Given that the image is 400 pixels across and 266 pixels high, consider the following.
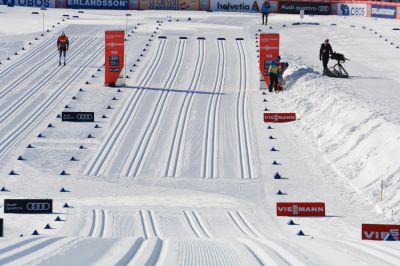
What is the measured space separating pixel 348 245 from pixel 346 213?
4.41 metres

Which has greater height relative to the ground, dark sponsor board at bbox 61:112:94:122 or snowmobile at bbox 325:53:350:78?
snowmobile at bbox 325:53:350:78

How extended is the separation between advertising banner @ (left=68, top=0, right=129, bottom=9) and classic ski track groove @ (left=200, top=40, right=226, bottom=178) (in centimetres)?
1902

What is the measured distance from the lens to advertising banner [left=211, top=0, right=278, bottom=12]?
54.9 m

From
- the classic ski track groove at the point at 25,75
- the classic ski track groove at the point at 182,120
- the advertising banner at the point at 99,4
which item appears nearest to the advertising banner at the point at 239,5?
the advertising banner at the point at 99,4

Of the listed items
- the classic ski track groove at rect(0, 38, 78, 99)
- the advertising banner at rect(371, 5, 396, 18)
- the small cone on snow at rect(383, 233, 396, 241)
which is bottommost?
the small cone on snow at rect(383, 233, 396, 241)

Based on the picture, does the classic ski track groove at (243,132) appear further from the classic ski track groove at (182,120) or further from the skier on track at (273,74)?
the classic ski track groove at (182,120)

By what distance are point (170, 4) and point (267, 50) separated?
76.6 ft

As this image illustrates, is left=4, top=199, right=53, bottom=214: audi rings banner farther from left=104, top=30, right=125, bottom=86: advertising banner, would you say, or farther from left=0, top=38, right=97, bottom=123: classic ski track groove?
left=104, top=30, right=125, bottom=86: advertising banner

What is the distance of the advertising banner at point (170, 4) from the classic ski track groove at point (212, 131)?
18394 mm

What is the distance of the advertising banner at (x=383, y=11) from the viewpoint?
53747 mm

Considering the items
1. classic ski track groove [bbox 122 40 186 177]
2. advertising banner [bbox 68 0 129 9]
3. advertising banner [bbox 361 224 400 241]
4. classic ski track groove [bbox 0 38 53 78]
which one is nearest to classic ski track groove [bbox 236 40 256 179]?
classic ski track groove [bbox 122 40 186 177]

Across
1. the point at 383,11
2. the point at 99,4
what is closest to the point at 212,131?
the point at 99,4

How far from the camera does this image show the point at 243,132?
25594 millimetres

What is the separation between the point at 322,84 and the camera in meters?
29.4
